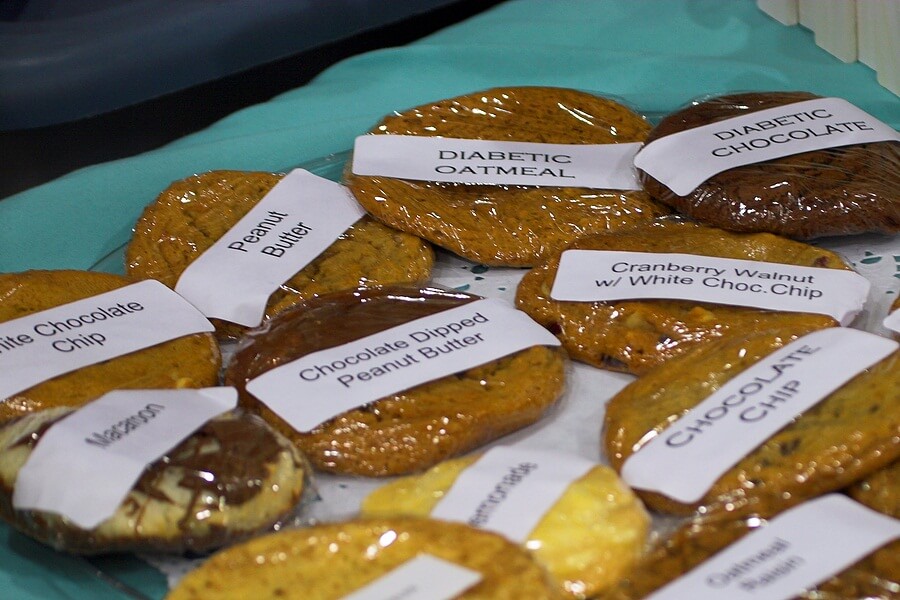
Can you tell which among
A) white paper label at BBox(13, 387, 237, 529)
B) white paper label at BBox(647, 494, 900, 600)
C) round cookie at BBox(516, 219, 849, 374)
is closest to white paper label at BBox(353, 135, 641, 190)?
round cookie at BBox(516, 219, 849, 374)

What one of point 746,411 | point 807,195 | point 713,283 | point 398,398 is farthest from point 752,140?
point 398,398

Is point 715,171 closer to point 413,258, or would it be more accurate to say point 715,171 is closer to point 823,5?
point 413,258

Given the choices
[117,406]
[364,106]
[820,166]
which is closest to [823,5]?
[820,166]

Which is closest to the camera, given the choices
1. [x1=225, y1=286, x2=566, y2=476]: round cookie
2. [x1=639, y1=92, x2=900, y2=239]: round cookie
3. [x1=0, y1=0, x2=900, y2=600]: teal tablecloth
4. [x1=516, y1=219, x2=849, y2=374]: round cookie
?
[x1=225, y1=286, x2=566, y2=476]: round cookie

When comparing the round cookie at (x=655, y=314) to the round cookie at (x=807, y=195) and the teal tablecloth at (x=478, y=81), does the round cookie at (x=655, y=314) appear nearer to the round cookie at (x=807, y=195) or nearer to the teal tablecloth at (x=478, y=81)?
the round cookie at (x=807, y=195)

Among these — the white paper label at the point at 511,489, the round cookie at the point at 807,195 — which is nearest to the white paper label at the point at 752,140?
the round cookie at the point at 807,195

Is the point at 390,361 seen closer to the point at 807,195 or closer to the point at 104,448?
the point at 104,448

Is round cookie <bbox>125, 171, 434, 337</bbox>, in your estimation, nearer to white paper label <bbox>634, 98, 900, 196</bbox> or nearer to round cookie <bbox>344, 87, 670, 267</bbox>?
round cookie <bbox>344, 87, 670, 267</bbox>
